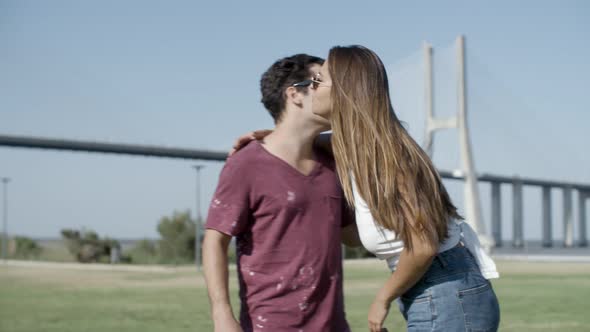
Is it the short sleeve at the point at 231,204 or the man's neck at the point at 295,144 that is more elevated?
the man's neck at the point at 295,144

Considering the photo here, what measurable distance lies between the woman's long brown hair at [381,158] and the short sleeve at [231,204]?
0.93 ft

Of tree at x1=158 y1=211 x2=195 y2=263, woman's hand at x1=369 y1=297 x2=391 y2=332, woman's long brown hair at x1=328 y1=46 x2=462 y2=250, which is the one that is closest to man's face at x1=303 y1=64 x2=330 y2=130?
woman's long brown hair at x1=328 y1=46 x2=462 y2=250

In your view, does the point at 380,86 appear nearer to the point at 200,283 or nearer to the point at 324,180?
the point at 324,180

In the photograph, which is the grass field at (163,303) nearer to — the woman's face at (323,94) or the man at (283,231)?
the man at (283,231)

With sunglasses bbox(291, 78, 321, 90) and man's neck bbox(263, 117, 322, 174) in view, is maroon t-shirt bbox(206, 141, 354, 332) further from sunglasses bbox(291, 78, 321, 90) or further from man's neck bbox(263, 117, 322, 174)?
sunglasses bbox(291, 78, 321, 90)

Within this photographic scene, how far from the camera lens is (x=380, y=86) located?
2074 millimetres

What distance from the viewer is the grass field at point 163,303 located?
8.42 m

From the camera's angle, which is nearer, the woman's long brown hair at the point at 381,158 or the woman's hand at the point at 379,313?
the woman's long brown hair at the point at 381,158

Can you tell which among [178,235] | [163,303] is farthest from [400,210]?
[178,235]

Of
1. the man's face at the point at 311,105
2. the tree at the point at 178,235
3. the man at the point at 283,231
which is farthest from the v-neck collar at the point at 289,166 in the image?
the tree at the point at 178,235

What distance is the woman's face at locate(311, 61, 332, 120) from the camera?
219cm

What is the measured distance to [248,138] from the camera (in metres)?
2.42

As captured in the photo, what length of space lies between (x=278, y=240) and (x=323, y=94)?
1.21 ft

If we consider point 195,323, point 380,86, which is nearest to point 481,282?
point 380,86
